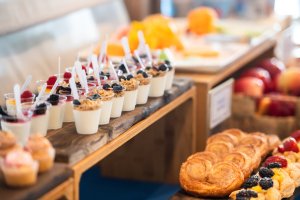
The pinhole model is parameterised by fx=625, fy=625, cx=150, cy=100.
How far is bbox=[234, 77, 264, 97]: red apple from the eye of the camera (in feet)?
13.0

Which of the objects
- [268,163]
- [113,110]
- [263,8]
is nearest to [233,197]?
[268,163]

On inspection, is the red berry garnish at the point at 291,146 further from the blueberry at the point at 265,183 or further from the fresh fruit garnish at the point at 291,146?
the blueberry at the point at 265,183

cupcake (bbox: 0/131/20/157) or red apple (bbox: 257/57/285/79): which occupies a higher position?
cupcake (bbox: 0/131/20/157)

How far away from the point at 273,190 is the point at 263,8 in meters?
3.02

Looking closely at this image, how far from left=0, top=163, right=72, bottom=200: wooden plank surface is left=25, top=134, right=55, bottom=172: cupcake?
25 millimetres

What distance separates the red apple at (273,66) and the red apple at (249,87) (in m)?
0.35

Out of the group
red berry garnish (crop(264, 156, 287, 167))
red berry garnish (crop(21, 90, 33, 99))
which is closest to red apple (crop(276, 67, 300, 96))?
red berry garnish (crop(264, 156, 287, 167))

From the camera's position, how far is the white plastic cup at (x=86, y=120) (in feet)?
7.39

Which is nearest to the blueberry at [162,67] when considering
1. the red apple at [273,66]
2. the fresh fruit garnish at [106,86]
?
the fresh fruit garnish at [106,86]

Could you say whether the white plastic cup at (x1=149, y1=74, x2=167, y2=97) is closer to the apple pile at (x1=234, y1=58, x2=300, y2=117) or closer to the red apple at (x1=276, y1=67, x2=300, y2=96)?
the apple pile at (x1=234, y1=58, x2=300, y2=117)

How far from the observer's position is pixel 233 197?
233 cm

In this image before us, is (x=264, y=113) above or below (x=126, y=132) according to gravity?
below

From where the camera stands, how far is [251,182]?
2406 mm

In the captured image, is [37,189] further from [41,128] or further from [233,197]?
[233,197]
